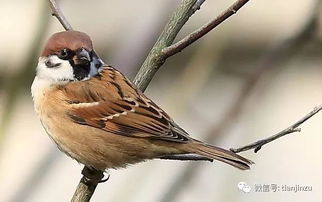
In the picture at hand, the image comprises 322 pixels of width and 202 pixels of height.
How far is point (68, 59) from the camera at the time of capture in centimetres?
213

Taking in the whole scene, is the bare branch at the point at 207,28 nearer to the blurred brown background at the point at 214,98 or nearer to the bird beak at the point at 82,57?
the bird beak at the point at 82,57

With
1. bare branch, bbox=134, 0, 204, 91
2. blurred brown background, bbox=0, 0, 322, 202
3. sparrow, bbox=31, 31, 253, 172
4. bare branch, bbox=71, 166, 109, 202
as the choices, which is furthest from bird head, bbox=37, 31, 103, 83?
blurred brown background, bbox=0, 0, 322, 202

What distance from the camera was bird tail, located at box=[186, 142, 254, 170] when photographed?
74.5 inches

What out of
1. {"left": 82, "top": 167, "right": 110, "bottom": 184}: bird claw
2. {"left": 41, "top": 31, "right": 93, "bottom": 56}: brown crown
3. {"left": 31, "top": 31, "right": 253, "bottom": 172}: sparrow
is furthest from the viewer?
{"left": 31, "top": 31, "right": 253, "bottom": 172}: sparrow

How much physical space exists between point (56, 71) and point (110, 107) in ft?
0.61

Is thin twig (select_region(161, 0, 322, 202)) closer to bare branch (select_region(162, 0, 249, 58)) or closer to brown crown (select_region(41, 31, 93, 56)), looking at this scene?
bare branch (select_region(162, 0, 249, 58))

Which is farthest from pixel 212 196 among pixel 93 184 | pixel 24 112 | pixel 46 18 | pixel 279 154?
pixel 46 18

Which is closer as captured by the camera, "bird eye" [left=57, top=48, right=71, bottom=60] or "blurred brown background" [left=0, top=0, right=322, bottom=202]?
"bird eye" [left=57, top=48, right=71, bottom=60]

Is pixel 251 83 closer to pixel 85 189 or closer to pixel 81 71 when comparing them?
pixel 85 189

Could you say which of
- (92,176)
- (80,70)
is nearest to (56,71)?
(80,70)

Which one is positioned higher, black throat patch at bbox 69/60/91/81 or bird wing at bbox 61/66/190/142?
black throat patch at bbox 69/60/91/81

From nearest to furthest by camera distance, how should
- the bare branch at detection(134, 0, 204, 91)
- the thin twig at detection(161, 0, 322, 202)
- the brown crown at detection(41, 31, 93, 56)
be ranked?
the thin twig at detection(161, 0, 322, 202), the bare branch at detection(134, 0, 204, 91), the brown crown at detection(41, 31, 93, 56)

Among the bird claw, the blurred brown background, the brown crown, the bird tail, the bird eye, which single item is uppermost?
the blurred brown background

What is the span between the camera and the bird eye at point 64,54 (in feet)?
6.81
